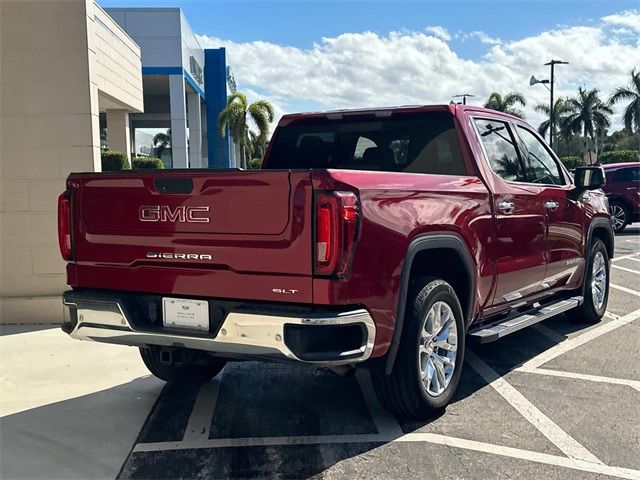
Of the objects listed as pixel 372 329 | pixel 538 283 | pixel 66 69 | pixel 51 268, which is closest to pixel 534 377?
pixel 538 283

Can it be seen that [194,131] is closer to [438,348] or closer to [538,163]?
[538,163]

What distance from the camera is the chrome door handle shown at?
4535 mm

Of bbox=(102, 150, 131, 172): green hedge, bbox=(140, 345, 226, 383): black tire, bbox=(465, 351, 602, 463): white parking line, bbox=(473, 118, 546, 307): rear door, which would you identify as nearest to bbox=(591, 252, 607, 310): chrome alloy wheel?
bbox=(473, 118, 546, 307): rear door

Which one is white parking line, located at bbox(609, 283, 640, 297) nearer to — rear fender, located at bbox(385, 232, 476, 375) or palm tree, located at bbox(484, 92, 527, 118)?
rear fender, located at bbox(385, 232, 476, 375)

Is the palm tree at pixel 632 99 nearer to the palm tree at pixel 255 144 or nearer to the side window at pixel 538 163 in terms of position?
the palm tree at pixel 255 144

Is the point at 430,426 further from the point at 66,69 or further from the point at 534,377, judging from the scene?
the point at 66,69

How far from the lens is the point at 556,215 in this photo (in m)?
5.41

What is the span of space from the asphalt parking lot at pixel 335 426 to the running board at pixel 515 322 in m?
0.41

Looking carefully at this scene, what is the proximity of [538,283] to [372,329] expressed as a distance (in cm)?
247

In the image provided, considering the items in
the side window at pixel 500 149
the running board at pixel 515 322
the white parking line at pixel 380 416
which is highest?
the side window at pixel 500 149

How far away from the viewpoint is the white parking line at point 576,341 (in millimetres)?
5253

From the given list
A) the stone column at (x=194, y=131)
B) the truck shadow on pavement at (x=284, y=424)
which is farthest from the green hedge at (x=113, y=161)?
the stone column at (x=194, y=131)

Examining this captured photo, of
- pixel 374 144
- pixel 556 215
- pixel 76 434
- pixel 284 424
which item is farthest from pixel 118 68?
pixel 284 424

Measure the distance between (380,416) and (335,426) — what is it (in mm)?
341
